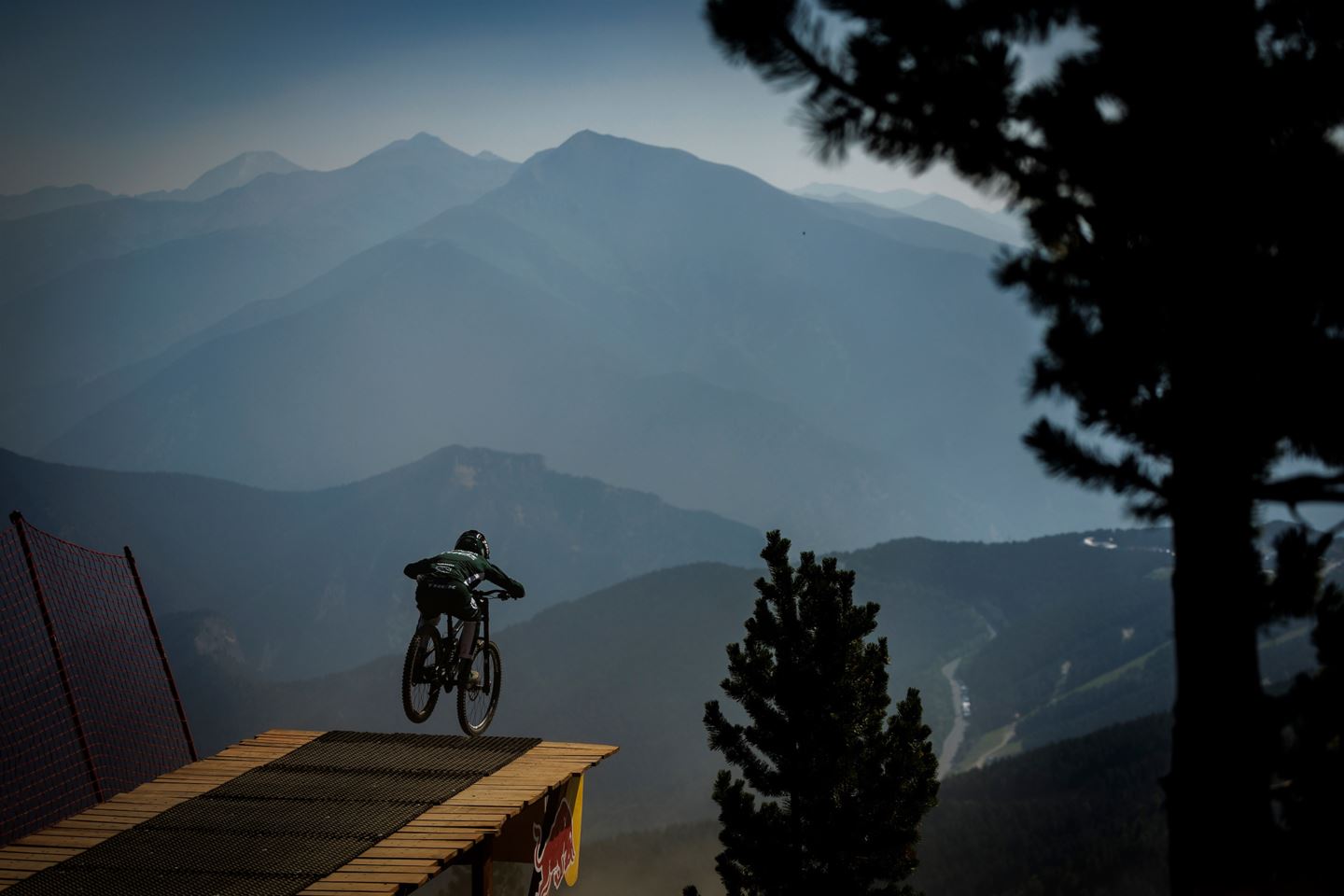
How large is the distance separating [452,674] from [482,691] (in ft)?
1.80

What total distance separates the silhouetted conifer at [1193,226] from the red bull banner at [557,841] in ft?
18.4

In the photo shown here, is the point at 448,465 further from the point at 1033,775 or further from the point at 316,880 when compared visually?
the point at 316,880

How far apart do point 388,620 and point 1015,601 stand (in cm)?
9472

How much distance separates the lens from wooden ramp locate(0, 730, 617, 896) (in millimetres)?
6793

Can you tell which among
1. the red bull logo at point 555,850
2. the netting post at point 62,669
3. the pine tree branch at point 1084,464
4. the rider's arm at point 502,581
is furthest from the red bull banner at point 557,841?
the pine tree branch at point 1084,464

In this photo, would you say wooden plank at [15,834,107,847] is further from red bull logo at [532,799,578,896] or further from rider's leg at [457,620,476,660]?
rider's leg at [457,620,476,660]

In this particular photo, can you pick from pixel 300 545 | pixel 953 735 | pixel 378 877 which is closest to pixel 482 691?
pixel 378 877

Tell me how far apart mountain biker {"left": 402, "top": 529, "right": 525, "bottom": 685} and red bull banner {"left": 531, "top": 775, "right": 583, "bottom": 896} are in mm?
1497

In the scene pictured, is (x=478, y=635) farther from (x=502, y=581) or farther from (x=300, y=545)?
(x=300, y=545)

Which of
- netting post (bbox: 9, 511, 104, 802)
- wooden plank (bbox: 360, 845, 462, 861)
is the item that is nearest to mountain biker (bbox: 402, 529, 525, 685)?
netting post (bbox: 9, 511, 104, 802)

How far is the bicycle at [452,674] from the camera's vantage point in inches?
403

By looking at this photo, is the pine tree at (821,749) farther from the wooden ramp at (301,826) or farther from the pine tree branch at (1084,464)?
the pine tree branch at (1084,464)

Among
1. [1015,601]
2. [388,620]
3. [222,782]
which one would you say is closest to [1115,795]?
[222,782]

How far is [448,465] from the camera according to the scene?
643 feet
